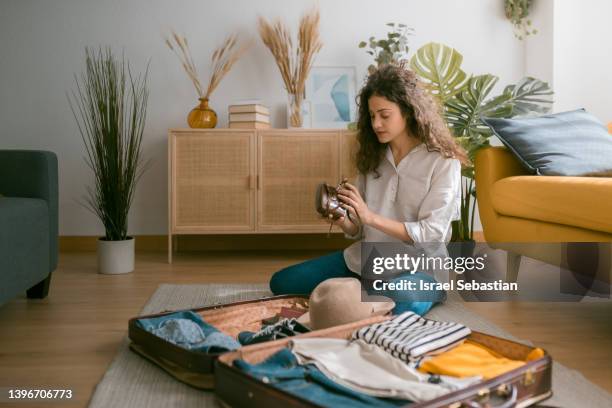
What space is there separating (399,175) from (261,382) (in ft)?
4.11

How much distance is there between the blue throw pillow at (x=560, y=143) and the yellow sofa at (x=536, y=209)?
0.28 feet

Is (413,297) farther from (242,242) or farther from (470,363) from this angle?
(242,242)

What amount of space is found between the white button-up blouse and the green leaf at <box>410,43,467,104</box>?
1186 mm

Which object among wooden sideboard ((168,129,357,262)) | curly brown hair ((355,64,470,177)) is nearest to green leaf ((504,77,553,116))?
wooden sideboard ((168,129,357,262))

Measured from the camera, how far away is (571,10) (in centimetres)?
363

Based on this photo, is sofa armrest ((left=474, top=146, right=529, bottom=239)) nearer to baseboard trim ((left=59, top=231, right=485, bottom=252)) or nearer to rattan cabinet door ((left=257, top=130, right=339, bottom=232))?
rattan cabinet door ((left=257, top=130, right=339, bottom=232))

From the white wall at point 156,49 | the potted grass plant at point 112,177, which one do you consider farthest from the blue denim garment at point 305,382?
the white wall at point 156,49

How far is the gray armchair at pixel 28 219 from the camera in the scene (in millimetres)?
2033

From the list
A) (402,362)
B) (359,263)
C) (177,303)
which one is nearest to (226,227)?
(177,303)

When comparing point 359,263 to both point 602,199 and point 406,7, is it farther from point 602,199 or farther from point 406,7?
point 406,7

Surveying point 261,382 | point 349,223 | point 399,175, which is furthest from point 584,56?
point 261,382

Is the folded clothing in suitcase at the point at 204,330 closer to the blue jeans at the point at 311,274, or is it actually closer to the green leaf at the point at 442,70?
the blue jeans at the point at 311,274

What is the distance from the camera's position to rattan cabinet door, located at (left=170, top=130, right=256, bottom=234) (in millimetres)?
3377

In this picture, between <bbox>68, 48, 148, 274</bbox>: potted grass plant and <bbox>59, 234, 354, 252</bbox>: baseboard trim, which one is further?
<bbox>59, 234, 354, 252</bbox>: baseboard trim
